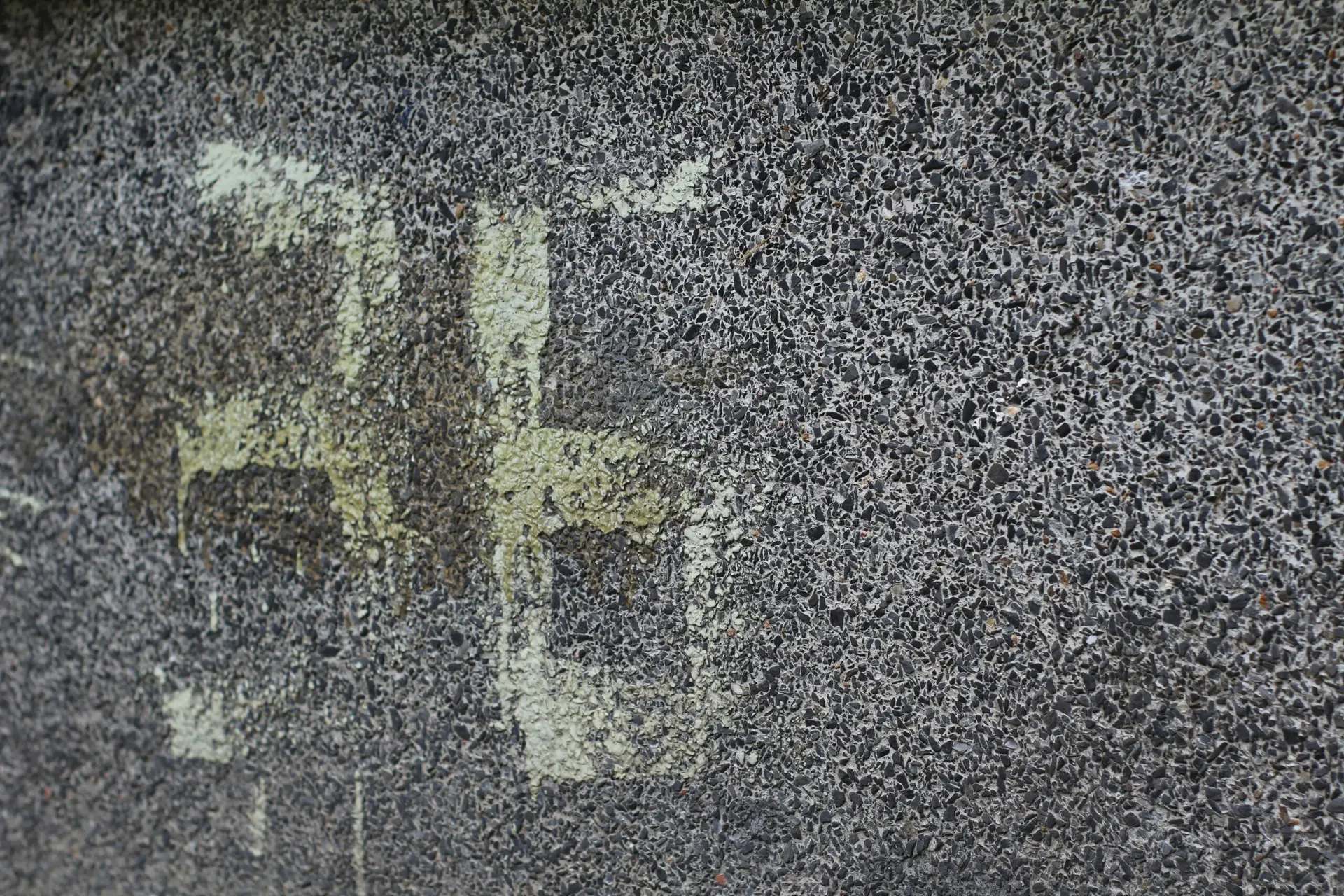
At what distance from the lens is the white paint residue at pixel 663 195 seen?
138 centimetres

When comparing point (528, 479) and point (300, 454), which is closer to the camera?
point (528, 479)

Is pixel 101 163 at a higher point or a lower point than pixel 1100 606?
higher

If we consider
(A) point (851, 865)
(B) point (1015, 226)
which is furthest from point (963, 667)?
(B) point (1015, 226)

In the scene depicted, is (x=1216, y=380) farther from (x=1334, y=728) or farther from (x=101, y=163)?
(x=101, y=163)

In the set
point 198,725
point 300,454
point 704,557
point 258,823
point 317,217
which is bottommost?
point 258,823

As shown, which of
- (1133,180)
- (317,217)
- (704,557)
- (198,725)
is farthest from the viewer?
(198,725)

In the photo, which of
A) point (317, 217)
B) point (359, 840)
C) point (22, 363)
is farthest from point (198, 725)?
point (317, 217)

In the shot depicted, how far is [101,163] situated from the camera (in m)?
1.65

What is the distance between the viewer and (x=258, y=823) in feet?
5.25

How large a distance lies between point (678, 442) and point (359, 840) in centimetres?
81

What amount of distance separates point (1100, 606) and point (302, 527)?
116 cm

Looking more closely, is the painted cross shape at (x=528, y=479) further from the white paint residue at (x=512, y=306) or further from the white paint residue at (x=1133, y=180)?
the white paint residue at (x=1133, y=180)

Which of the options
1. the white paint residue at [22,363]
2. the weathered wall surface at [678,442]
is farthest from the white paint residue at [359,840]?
the white paint residue at [22,363]

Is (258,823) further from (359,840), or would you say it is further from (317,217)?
(317,217)
